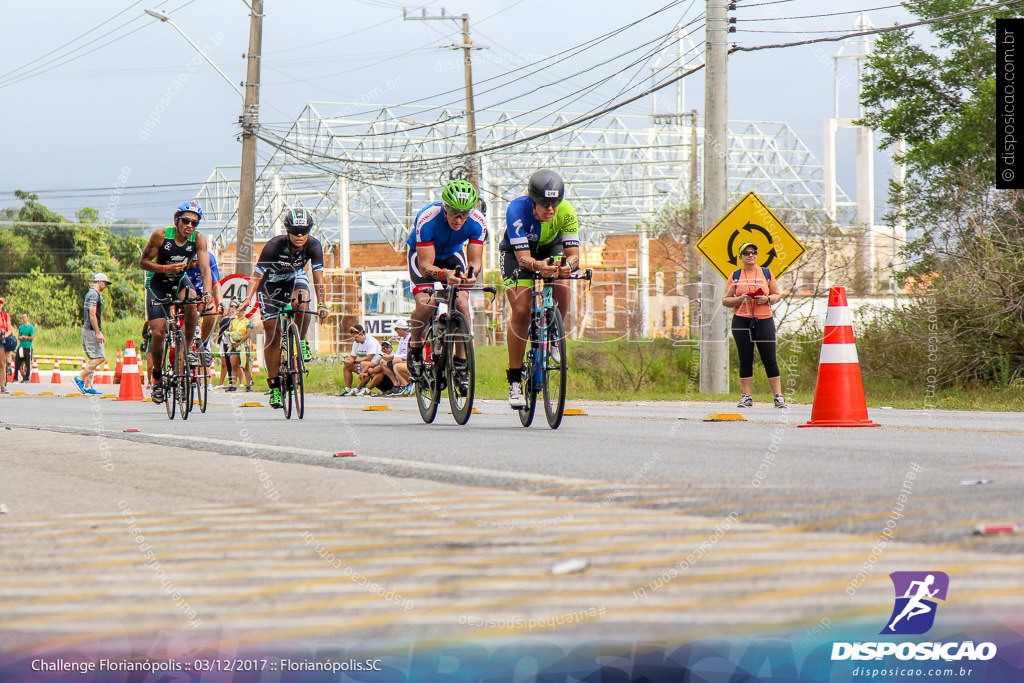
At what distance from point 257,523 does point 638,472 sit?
6.45 feet

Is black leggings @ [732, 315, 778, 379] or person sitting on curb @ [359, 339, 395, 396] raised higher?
black leggings @ [732, 315, 778, 379]

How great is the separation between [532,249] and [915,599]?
6989 millimetres

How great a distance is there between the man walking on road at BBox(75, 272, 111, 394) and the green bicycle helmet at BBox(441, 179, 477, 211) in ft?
38.6

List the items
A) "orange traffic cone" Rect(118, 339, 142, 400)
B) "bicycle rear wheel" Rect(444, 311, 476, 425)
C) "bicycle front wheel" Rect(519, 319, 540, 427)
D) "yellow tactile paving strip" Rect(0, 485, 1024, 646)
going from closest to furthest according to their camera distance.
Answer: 1. "yellow tactile paving strip" Rect(0, 485, 1024, 646)
2. "bicycle front wheel" Rect(519, 319, 540, 427)
3. "bicycle rear wheel" Rect(444, 311, 476, 425)
4. "orange traffic cone" Rect(118, 339, 142, 400)

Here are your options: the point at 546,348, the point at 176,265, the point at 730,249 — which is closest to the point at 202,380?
the point at 176,265

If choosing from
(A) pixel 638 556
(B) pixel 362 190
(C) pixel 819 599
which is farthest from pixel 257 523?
(B) pixel 362 190

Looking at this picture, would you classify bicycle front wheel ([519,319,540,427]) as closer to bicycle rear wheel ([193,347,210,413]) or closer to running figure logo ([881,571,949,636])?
bicycle rear wheel ([193,347,210,413])

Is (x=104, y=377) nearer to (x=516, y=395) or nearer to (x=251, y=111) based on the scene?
(x=251, y=111)

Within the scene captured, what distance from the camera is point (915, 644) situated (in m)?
2.37

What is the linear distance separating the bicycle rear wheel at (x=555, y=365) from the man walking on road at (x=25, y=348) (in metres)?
28.2

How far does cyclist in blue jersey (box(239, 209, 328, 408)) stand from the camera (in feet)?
37.9

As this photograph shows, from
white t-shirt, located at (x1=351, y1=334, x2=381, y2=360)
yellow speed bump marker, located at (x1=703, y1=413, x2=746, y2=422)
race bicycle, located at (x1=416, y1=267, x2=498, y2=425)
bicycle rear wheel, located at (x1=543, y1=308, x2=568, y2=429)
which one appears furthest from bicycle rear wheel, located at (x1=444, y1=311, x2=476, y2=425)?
white t-shirt, located at (x1=351, y1=334, x2=381, y2=360)

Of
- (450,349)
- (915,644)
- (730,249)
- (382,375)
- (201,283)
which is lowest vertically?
(382,375)

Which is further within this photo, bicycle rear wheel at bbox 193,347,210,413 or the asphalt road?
bicycle rear wheel at bbox 193,347,210,413
